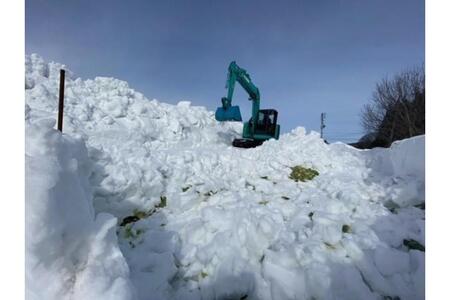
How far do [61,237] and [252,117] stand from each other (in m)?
8.35

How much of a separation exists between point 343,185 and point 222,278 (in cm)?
278

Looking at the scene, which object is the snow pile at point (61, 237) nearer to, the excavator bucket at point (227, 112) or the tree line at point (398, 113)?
the excavator bucket at point (227, 112)

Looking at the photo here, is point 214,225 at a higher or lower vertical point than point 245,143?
lower

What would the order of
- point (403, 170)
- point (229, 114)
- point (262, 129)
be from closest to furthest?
point (403, 170), point (229, 114), point (262, 129)

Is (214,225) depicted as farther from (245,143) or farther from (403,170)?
(245,143)

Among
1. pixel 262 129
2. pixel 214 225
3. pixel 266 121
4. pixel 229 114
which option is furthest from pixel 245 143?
pixel 214 225

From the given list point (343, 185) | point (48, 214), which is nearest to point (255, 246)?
point (48, 214)

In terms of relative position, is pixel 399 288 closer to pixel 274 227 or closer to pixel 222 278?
pixel 274 227

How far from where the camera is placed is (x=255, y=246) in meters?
2.65

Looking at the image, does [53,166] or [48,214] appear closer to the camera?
[48,214]

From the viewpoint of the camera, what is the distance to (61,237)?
4.64 feet

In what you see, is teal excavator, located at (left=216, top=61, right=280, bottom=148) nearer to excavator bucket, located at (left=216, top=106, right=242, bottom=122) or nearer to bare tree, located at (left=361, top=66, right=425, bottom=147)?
excavator bucket, located at (left=216, top=106, right=242, bottom=122)

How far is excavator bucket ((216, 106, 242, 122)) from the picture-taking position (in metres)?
8.71

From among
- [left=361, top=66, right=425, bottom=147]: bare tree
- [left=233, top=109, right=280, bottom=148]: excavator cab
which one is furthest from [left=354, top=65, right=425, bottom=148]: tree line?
[left=233, top=109, right=280, bottom=148]: excavator cab
